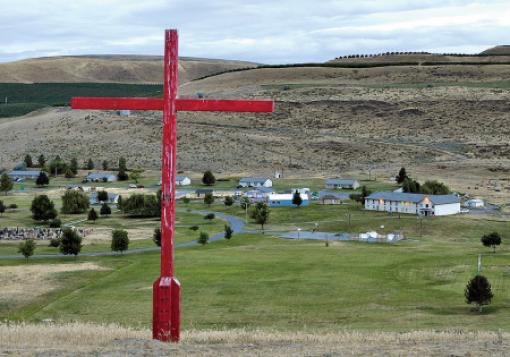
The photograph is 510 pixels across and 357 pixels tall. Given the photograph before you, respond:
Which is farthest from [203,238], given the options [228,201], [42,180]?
[42,180]

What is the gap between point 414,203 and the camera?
395ft

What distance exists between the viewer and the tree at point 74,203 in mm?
128625

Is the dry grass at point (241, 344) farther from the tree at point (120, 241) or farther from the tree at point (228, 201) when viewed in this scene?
the tree at point (228, 201)

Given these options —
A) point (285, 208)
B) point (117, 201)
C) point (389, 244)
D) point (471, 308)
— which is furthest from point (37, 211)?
point (471, 308)

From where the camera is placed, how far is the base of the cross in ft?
78.0

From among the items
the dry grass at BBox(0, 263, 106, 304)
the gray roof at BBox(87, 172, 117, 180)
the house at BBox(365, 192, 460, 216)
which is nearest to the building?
the gray roof at BBox(87, 172, 117, 180)

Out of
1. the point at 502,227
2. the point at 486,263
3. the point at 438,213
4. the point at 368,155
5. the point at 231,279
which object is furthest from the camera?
the point at 368,155

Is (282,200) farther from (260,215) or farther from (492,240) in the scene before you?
(492,240)

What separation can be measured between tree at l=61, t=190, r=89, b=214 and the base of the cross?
4203 inches

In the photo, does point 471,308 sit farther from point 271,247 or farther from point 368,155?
point 368,155

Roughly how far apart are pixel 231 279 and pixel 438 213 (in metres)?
53.2

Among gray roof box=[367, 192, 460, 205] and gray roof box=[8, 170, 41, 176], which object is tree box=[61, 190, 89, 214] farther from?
gray roof box=[8, 170, 41, 176]

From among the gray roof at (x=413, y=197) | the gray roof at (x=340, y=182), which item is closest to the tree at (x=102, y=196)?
the gray roof at (x=340, y=182)

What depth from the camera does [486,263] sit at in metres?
77.4
